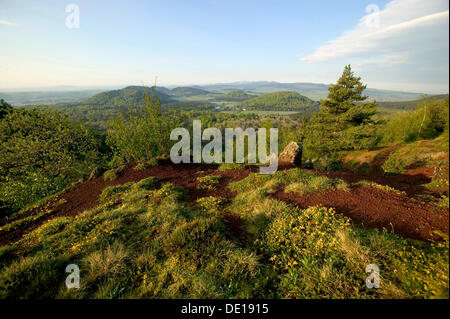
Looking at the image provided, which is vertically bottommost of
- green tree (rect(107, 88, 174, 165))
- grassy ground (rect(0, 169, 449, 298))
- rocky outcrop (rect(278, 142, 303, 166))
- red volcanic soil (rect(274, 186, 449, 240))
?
grassy ground (rect(0, 169, 449, 298))

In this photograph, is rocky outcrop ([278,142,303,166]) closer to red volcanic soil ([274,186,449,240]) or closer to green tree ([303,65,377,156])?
red volcanic soil ([274,186,449,240])

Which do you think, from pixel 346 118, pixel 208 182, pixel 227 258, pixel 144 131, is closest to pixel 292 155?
pixel 208 182

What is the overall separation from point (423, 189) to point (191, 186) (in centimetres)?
1005

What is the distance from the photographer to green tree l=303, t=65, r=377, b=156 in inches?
774

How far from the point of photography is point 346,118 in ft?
65.6

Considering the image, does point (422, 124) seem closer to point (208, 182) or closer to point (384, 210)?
point (384, 210)

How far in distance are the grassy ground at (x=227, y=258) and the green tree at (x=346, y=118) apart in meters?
18.9

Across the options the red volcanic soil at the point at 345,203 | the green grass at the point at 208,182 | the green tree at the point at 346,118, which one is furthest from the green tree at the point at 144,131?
the green tree at the point at 346,118

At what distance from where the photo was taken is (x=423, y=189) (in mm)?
7332

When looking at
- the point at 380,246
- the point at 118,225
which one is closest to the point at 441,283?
the point at 380,246

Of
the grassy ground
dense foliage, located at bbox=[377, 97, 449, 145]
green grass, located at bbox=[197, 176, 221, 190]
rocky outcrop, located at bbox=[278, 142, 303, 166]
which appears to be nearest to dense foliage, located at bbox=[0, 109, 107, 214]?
the grassy ground

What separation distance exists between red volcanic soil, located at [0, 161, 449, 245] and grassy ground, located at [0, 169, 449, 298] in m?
0.63

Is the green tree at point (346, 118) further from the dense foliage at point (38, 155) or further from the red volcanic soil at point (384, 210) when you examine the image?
the dense foliage at point (38, 155)
